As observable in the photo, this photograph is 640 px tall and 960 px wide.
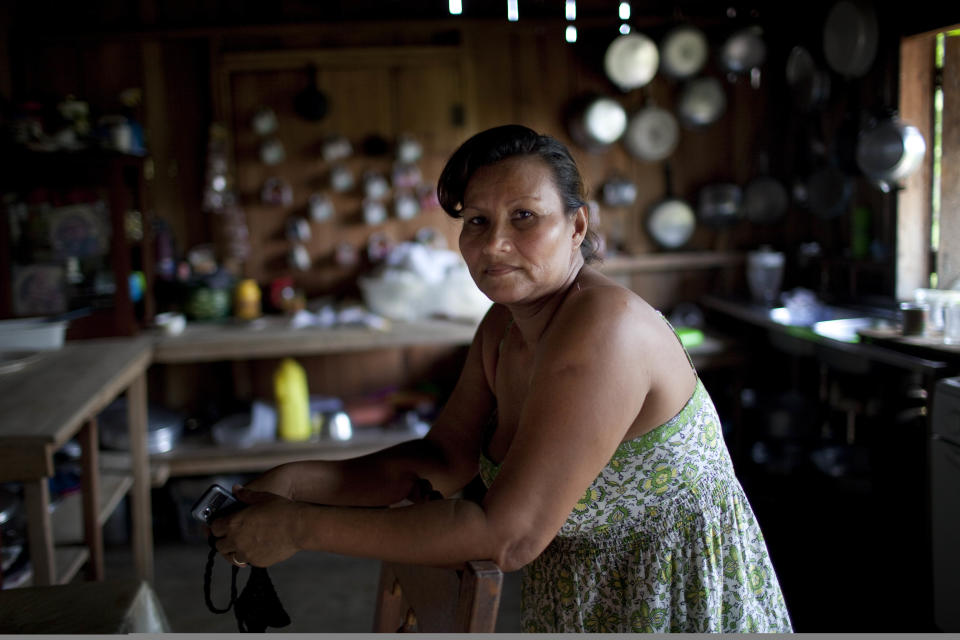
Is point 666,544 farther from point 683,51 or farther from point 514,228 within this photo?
point 683,51

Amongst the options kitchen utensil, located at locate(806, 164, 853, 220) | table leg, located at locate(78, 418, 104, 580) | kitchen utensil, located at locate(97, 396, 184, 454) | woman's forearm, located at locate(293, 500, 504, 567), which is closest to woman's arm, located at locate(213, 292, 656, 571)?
woman's forearm, located at locate(293, 500, 504, 567)

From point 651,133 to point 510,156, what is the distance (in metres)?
3.03

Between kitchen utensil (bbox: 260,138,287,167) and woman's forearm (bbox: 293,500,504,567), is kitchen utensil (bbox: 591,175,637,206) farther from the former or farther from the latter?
woman's forearm (bbox: 293,500,504,567)

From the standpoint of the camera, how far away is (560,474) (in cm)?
103

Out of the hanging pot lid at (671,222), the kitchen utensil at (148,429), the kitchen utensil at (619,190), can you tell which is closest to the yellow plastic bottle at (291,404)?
the kitchen utensil at (148,429)

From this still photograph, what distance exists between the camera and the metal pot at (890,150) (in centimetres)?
310

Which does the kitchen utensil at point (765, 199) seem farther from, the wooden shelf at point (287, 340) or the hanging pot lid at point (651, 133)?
the wooden shelf at point (287, 340)

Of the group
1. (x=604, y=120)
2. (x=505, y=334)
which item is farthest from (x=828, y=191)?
(x=505, y=334)

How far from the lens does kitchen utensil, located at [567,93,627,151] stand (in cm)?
393

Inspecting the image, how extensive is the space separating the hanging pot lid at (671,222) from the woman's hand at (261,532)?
3.39 m

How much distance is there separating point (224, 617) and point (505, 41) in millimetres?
2820

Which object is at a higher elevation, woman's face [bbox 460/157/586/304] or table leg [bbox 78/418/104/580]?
woman's face [bbox 460/157/586/304]

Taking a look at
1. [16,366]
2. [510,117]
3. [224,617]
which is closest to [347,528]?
[16,366]

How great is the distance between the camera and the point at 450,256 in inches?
152
